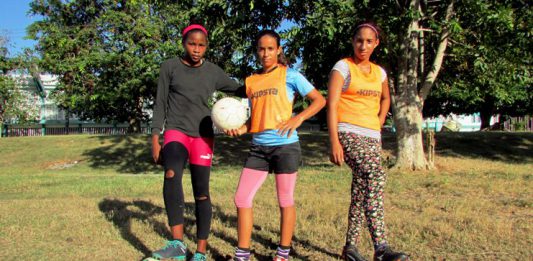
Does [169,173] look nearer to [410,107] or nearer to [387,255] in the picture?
[387,255]

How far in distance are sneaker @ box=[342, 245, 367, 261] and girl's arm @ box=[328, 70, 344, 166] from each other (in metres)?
0.77

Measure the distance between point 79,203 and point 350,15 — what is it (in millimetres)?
5705

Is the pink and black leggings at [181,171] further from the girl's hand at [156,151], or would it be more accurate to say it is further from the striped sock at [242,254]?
the striped sock at [242,254]

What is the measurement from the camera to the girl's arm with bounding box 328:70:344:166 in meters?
3.85

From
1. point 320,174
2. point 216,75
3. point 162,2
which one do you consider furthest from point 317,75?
point 216,75

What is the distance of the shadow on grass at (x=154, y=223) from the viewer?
181 inches

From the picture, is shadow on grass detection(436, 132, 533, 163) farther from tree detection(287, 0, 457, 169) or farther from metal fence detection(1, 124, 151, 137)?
metal fence detection(1, 124, 151, 137)

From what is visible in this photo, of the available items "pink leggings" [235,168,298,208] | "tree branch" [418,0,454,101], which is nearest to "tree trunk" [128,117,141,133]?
"tree branch" [418,0,454,101]

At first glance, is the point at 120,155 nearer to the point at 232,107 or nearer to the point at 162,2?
the point at 162,2

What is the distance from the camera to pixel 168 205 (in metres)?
4.15

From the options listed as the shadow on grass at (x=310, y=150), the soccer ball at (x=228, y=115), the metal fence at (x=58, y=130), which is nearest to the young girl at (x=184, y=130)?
the soccer ball at (x=228, y=115)

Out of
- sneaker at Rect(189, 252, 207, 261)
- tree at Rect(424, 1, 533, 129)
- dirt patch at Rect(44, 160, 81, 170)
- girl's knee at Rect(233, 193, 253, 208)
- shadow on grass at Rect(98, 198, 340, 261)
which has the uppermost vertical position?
tree at Rect(424, 1, 533, 129)

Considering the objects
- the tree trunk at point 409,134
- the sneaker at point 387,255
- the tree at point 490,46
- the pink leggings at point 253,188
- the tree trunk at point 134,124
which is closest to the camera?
the sneaker at point 387,255

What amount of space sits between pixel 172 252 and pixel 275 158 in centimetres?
116
